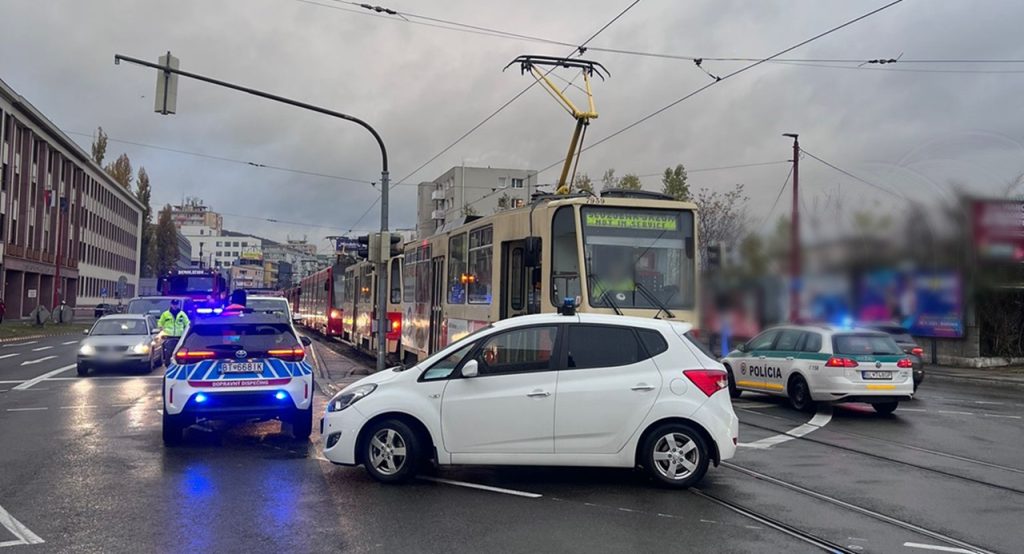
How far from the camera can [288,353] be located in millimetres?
10227

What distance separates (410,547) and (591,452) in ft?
7.94

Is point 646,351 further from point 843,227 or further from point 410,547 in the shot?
point 843,227

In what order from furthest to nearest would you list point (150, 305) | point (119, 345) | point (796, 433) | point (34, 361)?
point (150, 305), point (34, 361), point (119, 345), point (796, 433)

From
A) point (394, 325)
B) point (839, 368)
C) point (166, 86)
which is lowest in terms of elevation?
point (839, 368)

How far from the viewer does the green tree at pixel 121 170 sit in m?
90.6

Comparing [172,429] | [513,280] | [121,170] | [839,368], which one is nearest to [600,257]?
[513,280]

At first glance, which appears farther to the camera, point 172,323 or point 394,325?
point 172,323

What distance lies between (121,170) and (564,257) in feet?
299

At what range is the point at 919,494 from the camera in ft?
26.2

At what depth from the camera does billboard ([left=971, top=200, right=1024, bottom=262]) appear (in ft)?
Answer: 56.9

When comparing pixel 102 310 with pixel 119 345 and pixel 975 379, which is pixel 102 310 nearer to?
pixel 119 345

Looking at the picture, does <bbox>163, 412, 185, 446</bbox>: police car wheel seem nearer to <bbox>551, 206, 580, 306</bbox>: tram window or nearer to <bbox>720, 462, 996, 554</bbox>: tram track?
<bbox>551, 206, 580, 306</bbox>: tram window

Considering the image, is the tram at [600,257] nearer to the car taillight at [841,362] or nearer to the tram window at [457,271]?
the tram window at [457,271]

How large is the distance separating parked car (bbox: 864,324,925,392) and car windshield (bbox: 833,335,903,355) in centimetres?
279
